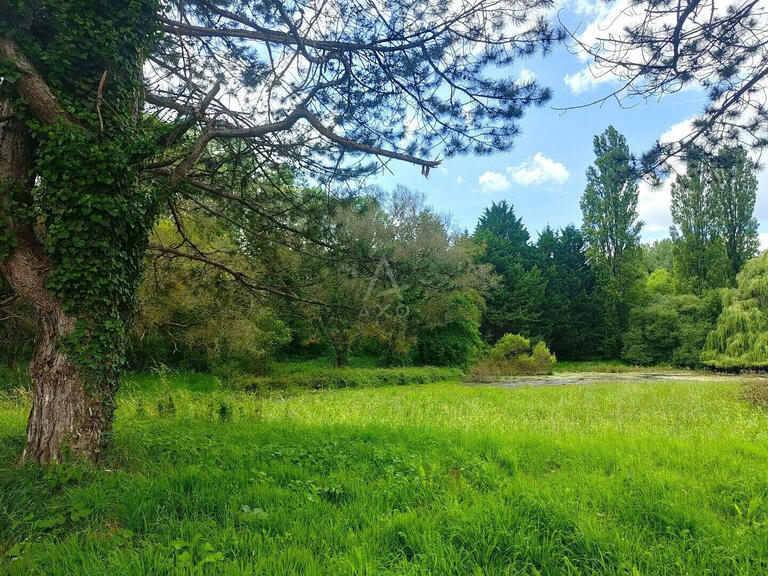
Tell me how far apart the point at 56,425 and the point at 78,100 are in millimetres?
2802

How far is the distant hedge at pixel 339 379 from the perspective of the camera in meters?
13.8

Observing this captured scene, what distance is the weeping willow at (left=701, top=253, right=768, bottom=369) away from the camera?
750 inches

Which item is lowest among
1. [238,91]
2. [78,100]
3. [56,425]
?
[56,425]

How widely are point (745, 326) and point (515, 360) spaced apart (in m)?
11.0

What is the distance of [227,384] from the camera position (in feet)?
43.9

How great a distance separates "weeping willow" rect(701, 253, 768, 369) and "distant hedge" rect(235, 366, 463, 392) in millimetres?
14036

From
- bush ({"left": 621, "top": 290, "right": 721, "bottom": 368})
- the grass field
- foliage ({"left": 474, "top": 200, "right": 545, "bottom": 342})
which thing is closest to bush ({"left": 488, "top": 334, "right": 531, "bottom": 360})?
foliage ({"left": 474, "top": 200, "right": 545, "bottom": 342})

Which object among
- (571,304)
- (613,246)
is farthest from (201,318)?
(613,246)

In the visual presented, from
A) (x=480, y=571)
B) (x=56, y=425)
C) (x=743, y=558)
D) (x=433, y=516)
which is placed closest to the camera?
(x=480, y=571)

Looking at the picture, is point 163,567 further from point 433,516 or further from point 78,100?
point 78,100

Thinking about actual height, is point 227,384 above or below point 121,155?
below

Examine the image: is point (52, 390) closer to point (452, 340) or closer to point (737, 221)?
point (452, 340)

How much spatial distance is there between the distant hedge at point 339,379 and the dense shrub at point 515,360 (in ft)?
11.7

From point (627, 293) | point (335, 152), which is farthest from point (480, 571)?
point (627, 293)
